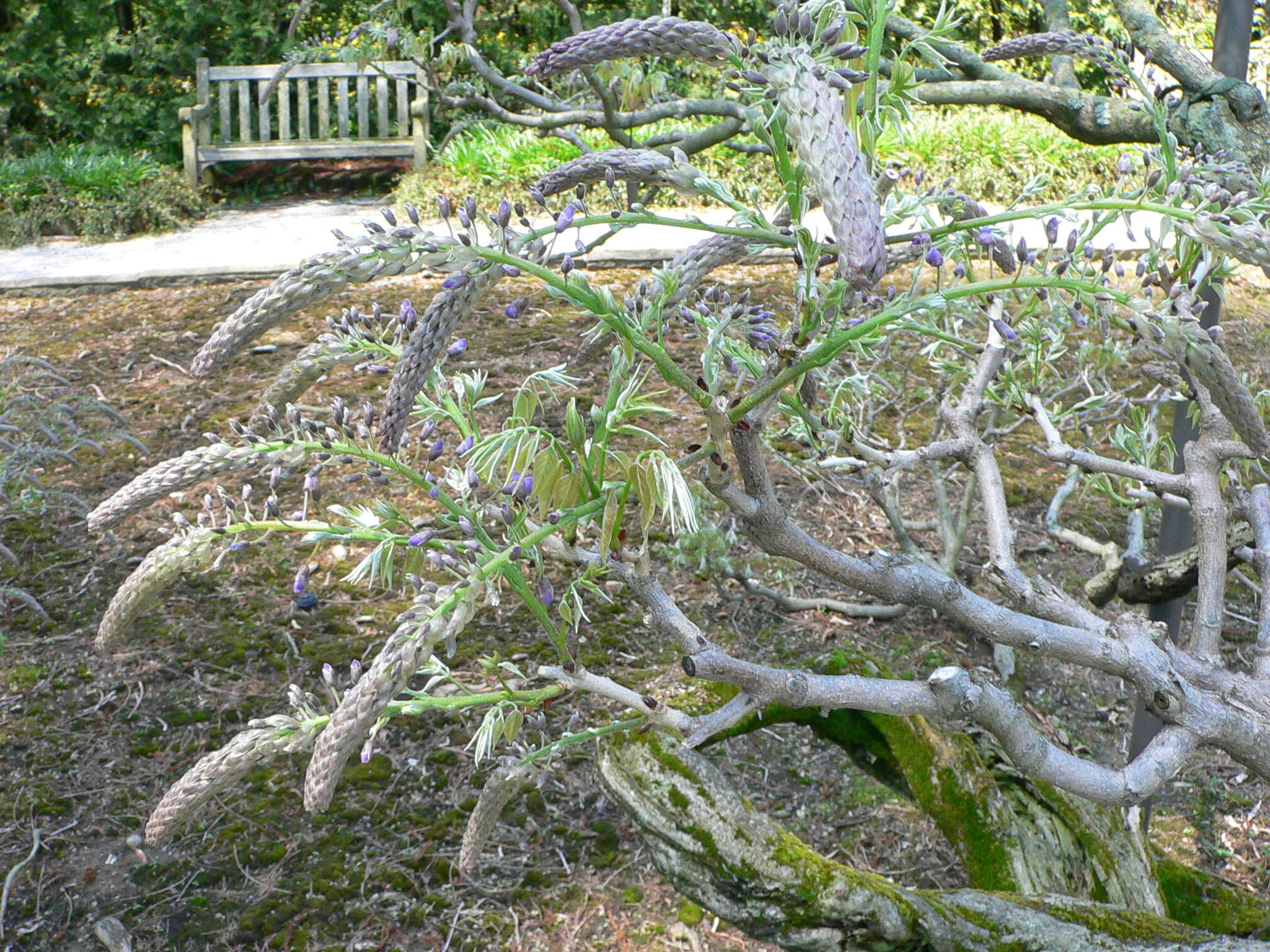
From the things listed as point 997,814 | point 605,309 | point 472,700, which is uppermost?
point 605,309

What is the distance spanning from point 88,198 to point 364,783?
25.0 feet

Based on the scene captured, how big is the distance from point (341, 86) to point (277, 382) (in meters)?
10.5

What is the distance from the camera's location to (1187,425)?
2.30m

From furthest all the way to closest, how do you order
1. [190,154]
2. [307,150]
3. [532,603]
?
[307,150], [190,154], [532,603]

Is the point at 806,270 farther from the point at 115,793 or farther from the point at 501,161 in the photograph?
the point at 501,161

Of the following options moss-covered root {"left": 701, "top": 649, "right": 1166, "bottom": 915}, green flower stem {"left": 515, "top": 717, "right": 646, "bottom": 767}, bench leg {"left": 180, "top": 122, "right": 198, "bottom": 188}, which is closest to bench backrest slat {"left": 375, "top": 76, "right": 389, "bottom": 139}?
bench leg {"left": 180, "top": 122, "right": 198, "bottom": 188}

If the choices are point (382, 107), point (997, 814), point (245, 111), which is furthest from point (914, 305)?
point (245, 111)

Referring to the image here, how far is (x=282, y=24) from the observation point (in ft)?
39.1

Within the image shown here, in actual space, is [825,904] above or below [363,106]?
below

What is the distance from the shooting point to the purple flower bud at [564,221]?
103cm

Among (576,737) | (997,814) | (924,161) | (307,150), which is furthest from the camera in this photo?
(307,150)

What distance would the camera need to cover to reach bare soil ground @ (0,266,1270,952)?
243cm

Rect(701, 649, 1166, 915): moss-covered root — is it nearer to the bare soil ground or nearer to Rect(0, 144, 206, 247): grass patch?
the bare soil ground

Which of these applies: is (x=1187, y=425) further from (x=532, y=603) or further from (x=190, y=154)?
(x=190, y=154)
